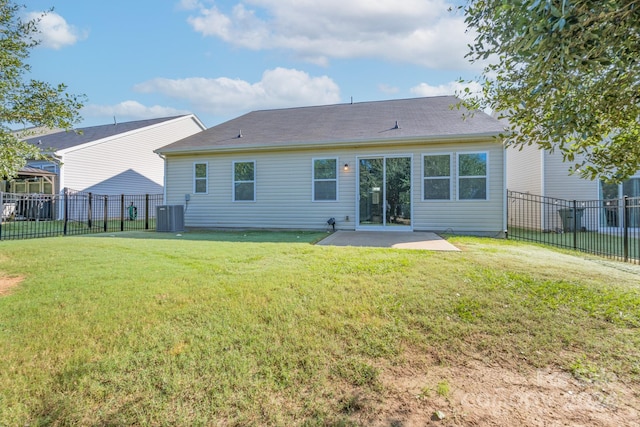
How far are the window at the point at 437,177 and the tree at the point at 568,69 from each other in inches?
232

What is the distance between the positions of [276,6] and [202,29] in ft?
11.5

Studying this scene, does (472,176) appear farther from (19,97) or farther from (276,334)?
(19,97)

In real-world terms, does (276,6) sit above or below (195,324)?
above

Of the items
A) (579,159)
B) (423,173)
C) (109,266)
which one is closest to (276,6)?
(423,173)

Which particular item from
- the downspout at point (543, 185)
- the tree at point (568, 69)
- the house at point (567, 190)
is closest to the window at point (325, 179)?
the tree at point (568, 69)

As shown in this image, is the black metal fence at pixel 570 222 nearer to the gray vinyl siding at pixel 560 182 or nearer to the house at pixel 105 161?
the gray vinyl siding at pixel 560 182

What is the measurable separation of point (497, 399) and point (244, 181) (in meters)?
10.5

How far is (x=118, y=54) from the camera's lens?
12062mm

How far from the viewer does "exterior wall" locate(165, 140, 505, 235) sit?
988cm

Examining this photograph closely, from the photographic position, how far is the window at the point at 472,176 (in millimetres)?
9805

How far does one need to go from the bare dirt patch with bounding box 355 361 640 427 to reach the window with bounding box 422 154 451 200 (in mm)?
7984

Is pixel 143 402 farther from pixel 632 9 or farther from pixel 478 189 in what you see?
pixel 478 189

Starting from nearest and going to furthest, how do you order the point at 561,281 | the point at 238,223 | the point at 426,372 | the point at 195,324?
the point at 426,372
the point at 195,324
the point at 561,281
the point at 238,223

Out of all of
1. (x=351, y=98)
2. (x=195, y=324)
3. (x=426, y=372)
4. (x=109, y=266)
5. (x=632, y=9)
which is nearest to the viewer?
(x=632, y=9)
